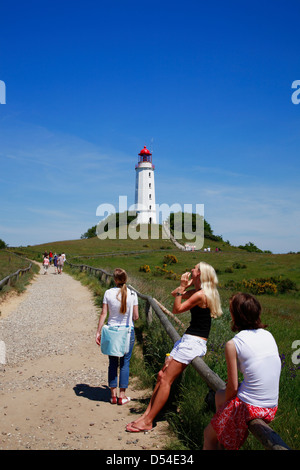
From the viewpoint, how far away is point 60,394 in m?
6.23

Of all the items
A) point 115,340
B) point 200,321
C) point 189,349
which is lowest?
point 115,340

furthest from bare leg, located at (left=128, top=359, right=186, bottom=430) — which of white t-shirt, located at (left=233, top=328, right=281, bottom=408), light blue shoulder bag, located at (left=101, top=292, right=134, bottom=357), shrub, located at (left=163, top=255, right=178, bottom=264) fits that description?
shrub, located at (left=163, top=255, right=178, bottom=264)

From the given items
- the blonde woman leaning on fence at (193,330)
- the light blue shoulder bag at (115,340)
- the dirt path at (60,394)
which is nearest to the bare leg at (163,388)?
the blonde woman leaning on fence at (193,330)

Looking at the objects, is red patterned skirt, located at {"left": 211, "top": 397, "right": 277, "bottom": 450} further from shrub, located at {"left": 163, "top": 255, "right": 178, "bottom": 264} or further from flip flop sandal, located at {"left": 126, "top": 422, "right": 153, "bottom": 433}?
shrub, located at {"left": 163, "top": 255, "right": 178, "bottom": 264}

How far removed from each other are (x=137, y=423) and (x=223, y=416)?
1884 millimetres

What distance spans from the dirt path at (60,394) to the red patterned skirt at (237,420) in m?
1.44

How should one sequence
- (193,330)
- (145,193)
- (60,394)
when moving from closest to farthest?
(193,330)
(60,394)
(145,193)

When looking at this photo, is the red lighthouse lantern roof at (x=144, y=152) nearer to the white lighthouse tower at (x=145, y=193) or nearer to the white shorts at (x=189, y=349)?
the white lighthouse tower at (x=145, y=193)

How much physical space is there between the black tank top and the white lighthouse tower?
8516cm

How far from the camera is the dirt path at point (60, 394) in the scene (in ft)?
15.0

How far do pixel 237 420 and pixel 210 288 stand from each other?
161 cm

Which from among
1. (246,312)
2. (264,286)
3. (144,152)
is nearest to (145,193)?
(144,152)

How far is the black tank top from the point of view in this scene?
15.0 feet

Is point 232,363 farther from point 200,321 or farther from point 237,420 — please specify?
point 200,321
